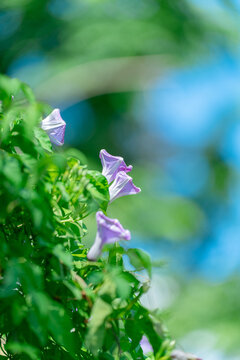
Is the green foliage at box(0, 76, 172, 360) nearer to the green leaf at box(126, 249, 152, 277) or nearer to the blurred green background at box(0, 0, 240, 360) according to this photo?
the green leaf at box(126, 249, 152, 277)

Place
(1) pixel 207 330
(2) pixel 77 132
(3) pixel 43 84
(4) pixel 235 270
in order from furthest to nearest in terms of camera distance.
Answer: (2) pixel 77 132 < (3) pixel 43 84 < (4) pixel 235 270 < (1) pixel 207 330

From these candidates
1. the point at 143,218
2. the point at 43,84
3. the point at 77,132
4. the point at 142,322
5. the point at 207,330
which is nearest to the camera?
the point at 142,322

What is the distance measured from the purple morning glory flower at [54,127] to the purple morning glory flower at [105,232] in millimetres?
117

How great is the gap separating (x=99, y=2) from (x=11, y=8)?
107 centimetres

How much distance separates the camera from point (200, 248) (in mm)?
7672

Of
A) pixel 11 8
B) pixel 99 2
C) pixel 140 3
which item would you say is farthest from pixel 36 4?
pixel 140 3

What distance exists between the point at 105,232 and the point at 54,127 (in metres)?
0.14

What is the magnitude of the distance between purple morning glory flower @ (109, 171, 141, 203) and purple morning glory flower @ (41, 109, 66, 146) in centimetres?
7

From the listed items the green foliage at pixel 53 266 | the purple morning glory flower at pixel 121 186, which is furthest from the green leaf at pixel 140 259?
the purple morning glory flower at pixel 121 186

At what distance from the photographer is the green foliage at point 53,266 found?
37cm

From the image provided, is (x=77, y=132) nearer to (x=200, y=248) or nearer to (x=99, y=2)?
(x=99, y=2)

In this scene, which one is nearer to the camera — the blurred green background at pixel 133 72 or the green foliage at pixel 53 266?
the green foliage at pixel 53 266

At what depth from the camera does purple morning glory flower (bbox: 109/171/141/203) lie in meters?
0.54

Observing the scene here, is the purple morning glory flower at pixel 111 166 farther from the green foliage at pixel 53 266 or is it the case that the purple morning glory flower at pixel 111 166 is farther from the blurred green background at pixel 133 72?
the blurred green background at pixel 133 72
